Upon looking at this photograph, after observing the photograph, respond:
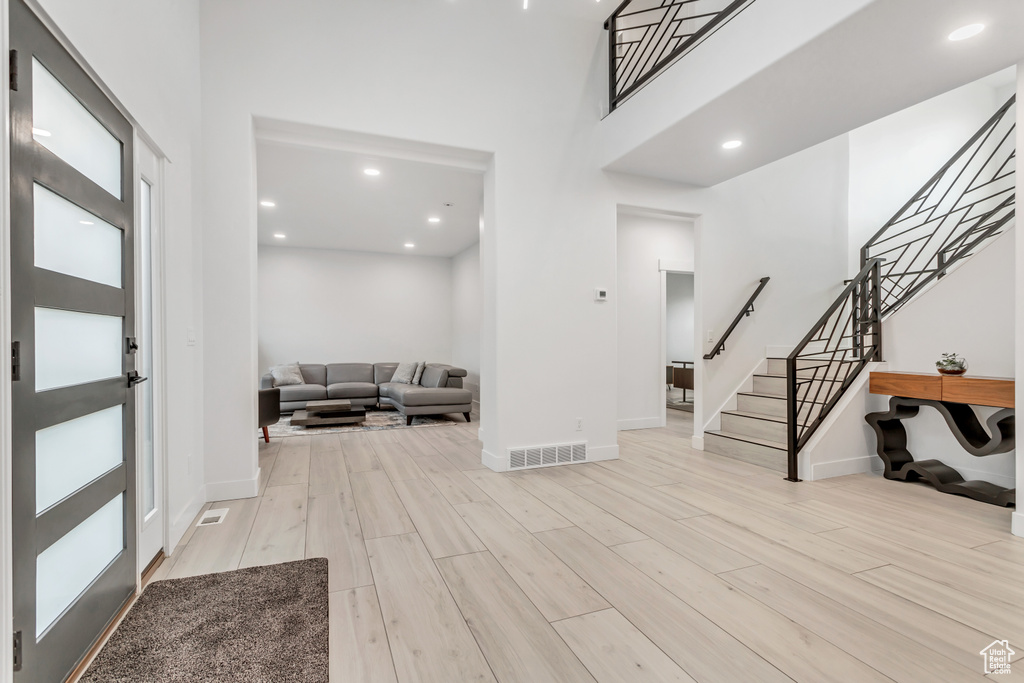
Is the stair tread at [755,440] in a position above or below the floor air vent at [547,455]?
above

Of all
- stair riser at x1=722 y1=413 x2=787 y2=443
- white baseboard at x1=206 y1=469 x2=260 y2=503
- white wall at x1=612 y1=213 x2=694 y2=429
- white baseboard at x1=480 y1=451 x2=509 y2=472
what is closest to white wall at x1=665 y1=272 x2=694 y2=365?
white wall at x1=612 y1=213 x2=694 y2=429

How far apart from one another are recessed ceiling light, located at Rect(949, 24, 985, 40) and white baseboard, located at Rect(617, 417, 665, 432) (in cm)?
431

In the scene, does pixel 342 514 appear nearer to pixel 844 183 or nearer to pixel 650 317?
pixel 650 317

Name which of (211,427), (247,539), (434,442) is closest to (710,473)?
(434,442)

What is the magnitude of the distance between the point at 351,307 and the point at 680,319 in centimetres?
673

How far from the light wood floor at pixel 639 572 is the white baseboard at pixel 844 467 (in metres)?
0.10

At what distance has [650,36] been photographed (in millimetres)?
4758

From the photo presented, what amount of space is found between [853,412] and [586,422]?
2141mm

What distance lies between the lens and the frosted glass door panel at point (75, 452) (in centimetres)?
143

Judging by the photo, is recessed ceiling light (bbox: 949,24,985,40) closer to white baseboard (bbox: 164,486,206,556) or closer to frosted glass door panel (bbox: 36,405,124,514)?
frosted glass door panel (bbox: 36,405,124,514)

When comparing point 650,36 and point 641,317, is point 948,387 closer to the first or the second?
point 641,317

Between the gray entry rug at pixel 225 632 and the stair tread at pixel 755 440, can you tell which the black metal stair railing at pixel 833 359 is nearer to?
the stair tread at pixel 755 440

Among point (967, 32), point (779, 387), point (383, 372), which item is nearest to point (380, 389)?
point (383, 372)

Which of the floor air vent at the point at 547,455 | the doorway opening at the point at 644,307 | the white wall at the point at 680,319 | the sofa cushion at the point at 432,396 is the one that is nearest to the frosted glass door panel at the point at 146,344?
the floor air vent at the point at 547,455
